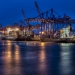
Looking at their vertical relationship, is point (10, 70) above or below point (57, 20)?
below

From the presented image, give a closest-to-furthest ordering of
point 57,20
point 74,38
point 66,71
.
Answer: point 66,71 → point 74,38 → point 57,20

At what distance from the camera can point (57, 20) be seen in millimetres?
141625

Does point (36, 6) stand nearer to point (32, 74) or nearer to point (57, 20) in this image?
point (57, 20)

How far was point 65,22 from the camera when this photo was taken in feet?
465

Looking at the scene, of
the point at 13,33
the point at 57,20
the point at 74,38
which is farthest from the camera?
the point at 13,33

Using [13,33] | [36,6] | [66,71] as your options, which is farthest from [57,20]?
[66,71]

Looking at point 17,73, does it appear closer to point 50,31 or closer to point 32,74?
point 32,74

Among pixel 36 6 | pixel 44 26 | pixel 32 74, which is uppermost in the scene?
pixel 36 6

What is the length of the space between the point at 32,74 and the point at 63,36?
103 metres

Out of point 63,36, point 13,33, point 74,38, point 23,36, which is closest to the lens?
point 74,38

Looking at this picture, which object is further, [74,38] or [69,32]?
[69,32]

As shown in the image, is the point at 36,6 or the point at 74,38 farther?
the point at 36,6

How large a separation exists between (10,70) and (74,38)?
308 ft

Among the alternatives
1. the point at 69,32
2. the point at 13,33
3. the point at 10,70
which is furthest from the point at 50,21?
the point at 10,70
